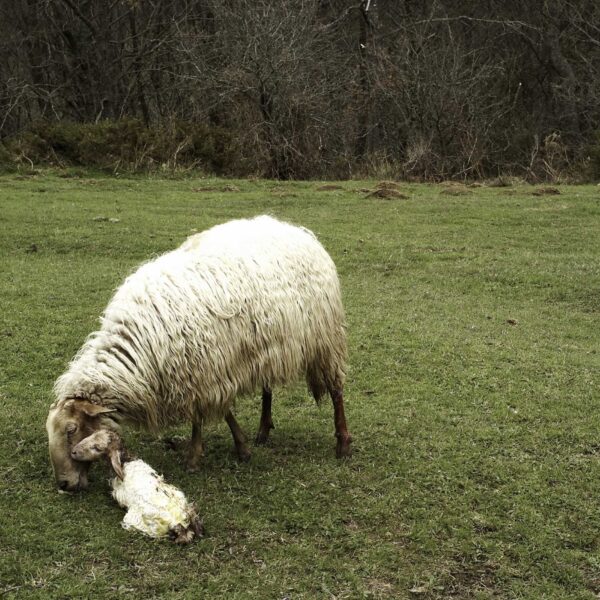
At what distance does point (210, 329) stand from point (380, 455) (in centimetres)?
167

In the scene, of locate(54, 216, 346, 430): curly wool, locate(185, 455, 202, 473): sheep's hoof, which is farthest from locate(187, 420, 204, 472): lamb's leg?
locate(54, 216, 346, 430): curly wool

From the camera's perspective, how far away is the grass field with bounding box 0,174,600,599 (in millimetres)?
4062

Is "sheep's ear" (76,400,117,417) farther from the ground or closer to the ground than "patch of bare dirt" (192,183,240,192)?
closer to the ground

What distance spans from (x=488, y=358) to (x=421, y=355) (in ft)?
2.24

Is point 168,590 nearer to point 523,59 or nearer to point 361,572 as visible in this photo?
point 361,572

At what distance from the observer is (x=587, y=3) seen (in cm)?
2542

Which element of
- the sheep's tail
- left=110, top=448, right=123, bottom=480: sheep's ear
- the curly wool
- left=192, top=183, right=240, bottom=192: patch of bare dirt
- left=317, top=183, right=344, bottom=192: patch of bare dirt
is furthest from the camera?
left=317, top=183, right=344, bottom=192: patch of bare dirt

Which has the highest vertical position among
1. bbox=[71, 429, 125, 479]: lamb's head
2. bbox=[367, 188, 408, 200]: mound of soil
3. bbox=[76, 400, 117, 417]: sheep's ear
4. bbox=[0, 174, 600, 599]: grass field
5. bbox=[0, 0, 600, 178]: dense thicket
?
bbox=[0, 0, 600, 178]: dense thicket

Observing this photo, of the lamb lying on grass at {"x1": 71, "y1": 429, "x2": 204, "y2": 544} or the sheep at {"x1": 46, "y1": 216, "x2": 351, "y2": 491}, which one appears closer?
the lamb lying on grass at {"x1": 71, "y1": 429, "x2": 204, "y2": 544}

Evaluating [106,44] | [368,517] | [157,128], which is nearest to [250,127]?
[157,128]

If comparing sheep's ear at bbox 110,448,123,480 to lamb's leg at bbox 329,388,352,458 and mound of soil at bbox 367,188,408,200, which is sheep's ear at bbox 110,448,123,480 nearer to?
lamb's leg at bbox 329,388,352,458

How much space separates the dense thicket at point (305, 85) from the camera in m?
Answer: 19.9

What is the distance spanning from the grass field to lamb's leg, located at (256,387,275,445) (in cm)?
13

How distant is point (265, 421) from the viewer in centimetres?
565
